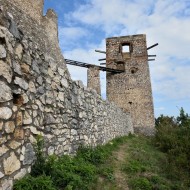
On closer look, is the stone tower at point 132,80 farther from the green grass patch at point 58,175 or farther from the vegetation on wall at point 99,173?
the green grass patch at point 58,175

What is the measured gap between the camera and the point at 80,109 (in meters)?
5.63

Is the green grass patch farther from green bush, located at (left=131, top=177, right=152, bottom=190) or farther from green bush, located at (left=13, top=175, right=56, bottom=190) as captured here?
green bush, located at (left=131, top=177, right=152, bottom=190)

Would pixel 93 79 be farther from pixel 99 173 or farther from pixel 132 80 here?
pixel 99 173

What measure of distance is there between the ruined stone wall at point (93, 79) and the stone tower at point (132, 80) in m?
4.01

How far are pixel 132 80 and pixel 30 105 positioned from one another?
19.3 metres

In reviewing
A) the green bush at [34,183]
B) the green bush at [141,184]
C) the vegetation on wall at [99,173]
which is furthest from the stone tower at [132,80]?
the green bush at [34,183]

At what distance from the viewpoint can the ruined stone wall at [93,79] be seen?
17798 millimetres

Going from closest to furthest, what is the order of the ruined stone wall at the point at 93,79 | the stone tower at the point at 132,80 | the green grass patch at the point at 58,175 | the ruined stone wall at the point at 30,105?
the ruined stone wall at the point at 30,105
the green grass patch at the point at 58,175
the ruined stone wall at the point at 93,79
the stone tower at the point at 132,80

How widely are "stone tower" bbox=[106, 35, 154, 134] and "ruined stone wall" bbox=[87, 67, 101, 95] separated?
4.01 metres

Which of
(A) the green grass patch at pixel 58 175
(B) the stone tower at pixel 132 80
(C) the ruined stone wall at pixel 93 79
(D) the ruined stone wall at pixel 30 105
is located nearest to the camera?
(D) the ruined stone wall at pixel 30 105

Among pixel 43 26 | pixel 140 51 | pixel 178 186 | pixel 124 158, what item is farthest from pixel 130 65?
pixel 178 186

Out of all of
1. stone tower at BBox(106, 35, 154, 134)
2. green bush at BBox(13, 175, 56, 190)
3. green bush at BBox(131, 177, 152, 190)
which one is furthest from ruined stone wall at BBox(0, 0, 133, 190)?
stone tower at BBox(106, 35, 154, 134)

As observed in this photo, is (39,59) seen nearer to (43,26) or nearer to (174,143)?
(174,143)

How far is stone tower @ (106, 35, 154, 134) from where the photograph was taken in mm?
20812
